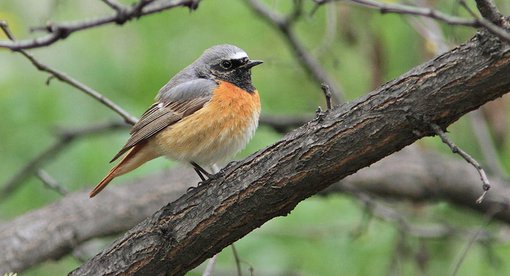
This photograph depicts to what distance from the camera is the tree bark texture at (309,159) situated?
3.96m

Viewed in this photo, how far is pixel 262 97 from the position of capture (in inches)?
364

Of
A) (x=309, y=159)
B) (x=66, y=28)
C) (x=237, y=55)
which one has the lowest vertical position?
(x=66, y=28)

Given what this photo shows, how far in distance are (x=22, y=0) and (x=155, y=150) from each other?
3.09 metres

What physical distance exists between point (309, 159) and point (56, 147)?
448 cm

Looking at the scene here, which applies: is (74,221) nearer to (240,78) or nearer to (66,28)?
(240,78)

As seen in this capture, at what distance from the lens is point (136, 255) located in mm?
4730

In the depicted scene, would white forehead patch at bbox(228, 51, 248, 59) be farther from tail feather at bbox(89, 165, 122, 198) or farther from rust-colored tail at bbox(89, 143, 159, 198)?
tail feather at bbox(89, 165, 122, 198)

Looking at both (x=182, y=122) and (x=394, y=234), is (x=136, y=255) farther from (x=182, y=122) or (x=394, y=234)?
(x=394, y=234)

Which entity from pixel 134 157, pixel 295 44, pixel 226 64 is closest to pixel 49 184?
pixel 134 157

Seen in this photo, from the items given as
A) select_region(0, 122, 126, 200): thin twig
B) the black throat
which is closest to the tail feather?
the black throat

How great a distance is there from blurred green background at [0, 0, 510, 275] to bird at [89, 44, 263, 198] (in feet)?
5.22

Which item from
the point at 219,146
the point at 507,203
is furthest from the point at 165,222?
the point at 507,203

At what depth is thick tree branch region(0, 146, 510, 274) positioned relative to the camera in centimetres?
697

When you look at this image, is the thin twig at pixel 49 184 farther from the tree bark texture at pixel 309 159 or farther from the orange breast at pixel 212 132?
the tree bark texture at pixel 309 159
